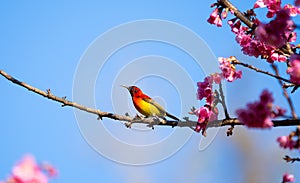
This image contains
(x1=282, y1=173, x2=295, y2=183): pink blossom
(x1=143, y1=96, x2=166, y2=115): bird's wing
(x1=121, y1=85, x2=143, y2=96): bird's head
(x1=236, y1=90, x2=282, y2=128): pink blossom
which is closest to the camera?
(x1=236, y1=90, x2=282, y2=128): pink blossom

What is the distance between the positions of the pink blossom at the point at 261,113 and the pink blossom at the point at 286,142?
159 millimetres

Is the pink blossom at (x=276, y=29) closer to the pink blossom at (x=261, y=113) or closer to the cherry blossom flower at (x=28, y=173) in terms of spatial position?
the pink blossom at (x=261, y=113)

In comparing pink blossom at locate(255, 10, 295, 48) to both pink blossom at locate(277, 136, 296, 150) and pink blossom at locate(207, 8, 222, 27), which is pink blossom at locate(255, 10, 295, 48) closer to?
pink blossom at locate(277, 136, 296, 150)

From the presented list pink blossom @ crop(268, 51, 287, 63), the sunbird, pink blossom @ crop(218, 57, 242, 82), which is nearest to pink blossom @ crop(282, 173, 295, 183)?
pink blossom @ crop(218, 57, 242, 82)

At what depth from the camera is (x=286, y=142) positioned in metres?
2.71

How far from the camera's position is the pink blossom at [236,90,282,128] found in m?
2.60

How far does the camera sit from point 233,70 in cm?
400

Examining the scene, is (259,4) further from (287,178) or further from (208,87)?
(287,178)

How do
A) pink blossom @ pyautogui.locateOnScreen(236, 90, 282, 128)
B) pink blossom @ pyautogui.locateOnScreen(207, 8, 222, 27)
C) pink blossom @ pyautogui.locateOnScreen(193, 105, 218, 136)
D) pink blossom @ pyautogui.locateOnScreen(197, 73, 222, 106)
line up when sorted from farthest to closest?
pink blossom @ pyautogui.locateOnScreen(207, 8, 222, 27), pink blossom @ pyautogui.locateOnScreen(197, 73, 222, 106), pink blossom @ pyautogui.locateOnScreen(193, 105, 218, 136), pink blossom @ pyautogui.locateOnScreen(236, 90, 282, 128)

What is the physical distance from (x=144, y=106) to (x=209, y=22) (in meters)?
1.31

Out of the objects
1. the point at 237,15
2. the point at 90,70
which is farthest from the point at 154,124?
the point at 90,70

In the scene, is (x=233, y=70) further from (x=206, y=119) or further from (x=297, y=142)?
(x=297, y=142)

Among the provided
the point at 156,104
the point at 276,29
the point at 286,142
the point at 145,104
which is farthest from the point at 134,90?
the point at 286,142

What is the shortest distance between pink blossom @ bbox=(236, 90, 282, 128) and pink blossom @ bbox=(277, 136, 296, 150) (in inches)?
6.2
